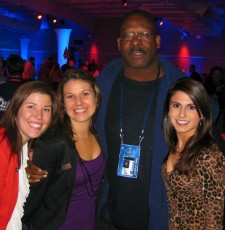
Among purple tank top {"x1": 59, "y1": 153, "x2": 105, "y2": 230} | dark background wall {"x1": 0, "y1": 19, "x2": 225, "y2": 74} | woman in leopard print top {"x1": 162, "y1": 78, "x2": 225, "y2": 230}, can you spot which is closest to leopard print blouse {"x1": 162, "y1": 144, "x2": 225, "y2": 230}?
woman in leopard print top {"x1": 162, "y1": 78, "x2": 225, "y2": 230}

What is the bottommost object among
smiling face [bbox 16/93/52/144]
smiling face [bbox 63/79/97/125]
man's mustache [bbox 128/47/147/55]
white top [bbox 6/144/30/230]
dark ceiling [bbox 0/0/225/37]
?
white top [bbox 6/144/30/230]

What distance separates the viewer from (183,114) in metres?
2.11

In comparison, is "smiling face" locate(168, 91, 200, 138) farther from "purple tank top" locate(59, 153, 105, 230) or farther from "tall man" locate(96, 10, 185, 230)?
"purple tank top" locate(59, 153, 105, 230)

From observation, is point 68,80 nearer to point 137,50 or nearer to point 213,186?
point 137,50

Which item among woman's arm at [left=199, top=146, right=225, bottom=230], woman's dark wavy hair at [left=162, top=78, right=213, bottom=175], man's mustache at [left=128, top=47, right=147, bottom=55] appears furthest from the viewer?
man's mustache at [left=128, top=47, right=147, bottom=55]

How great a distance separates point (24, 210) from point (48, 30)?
21583 mm

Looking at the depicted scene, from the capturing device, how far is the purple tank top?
2.27 meters

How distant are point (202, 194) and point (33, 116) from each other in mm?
1234

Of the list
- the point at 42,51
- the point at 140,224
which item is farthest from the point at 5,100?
the point at 42,51

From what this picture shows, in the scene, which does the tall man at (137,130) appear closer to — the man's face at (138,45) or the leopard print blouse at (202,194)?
the man's face at (138,45)

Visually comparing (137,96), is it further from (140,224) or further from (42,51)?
(42,51)

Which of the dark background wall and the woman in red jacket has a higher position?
the dark background wall

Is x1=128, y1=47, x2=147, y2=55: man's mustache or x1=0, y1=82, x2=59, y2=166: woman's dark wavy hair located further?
x1=128, y1=47, x2=147, y2=55: man's mustache

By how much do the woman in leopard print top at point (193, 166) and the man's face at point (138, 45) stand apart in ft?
1.63
